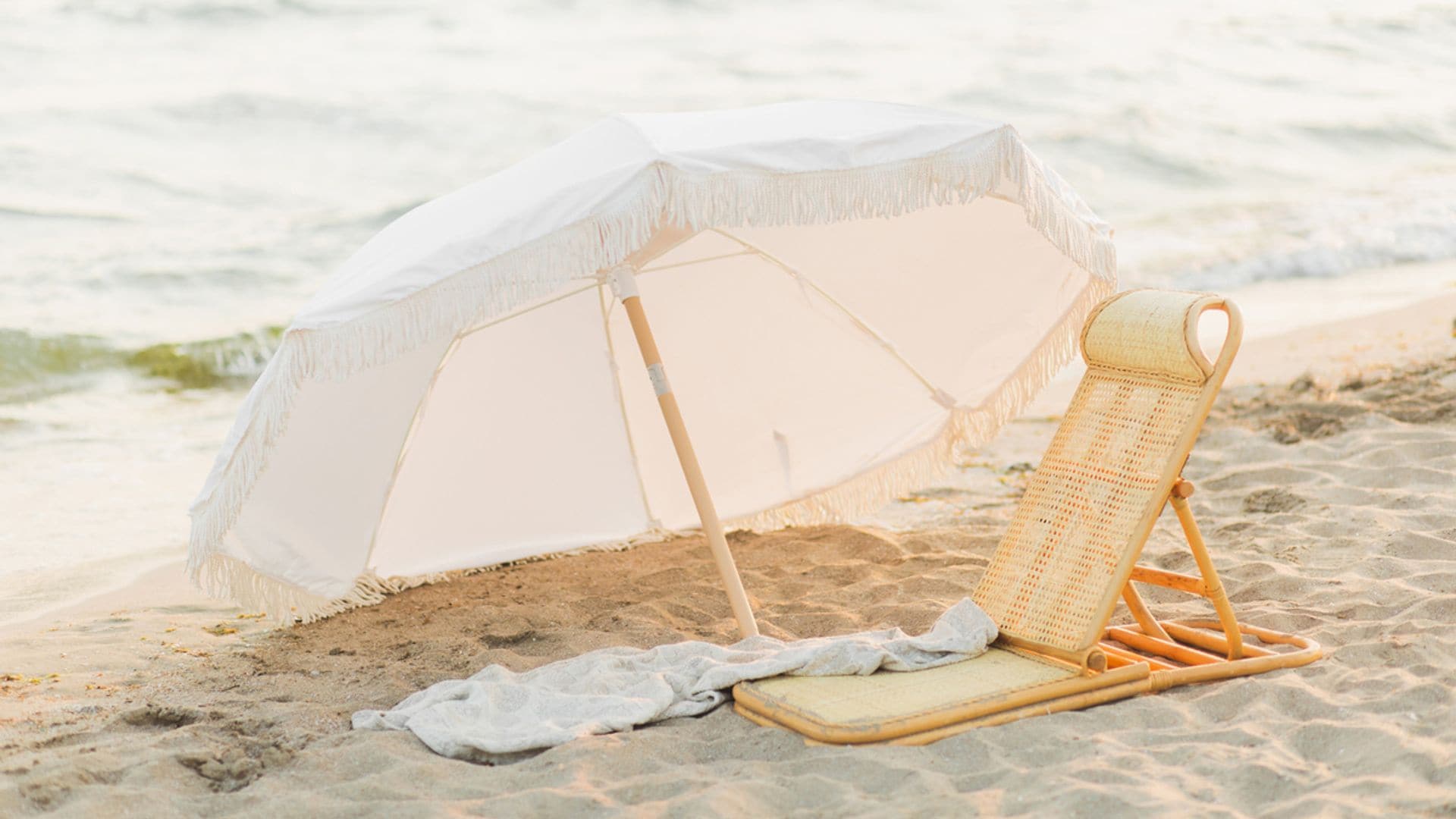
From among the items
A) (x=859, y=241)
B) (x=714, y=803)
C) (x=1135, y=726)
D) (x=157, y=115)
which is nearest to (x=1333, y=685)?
(x=1135, y=726)

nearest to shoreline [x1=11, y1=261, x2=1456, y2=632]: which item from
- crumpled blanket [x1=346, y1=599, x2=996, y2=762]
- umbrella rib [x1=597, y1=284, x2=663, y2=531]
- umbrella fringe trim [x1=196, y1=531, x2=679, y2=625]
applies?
umbrella fringe trim [x1=196, y1=531, x2=679, y2=625]

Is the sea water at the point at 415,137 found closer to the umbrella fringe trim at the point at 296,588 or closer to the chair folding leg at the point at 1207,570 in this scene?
the umbrella fringe trim at the point at 296,588

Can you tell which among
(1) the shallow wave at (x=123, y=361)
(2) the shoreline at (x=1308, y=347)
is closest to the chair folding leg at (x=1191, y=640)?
(2) the shoreline at (x=1308, y=347)

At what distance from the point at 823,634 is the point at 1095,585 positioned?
1.03 m

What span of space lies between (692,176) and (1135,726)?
176 centimetres

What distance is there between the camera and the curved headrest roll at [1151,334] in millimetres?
3557

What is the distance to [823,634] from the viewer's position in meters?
4.29

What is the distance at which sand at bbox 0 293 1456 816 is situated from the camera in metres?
2.97

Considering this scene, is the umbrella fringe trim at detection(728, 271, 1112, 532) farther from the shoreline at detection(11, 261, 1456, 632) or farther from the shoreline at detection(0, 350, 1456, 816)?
the shoreline at detection(11, 261, 1456, 632)

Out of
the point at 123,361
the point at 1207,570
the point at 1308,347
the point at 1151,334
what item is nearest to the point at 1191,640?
the point at 1207,570

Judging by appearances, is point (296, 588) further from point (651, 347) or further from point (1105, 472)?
point (1105, 472)

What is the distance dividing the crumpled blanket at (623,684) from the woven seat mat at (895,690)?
5 centimetres

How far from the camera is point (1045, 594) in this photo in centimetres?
368

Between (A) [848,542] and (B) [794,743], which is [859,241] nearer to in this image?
(A) [848,542]
